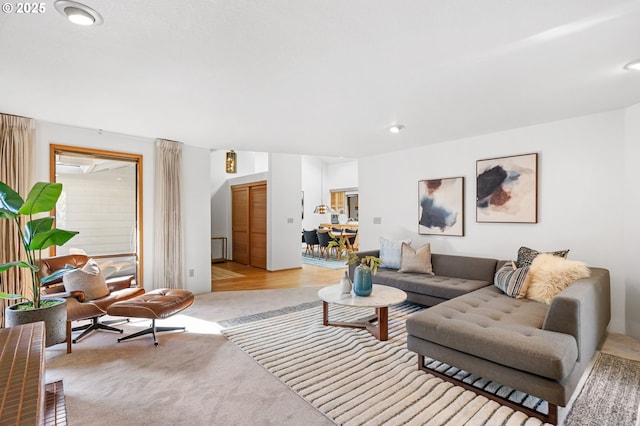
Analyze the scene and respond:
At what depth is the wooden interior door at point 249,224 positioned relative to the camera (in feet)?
23.5

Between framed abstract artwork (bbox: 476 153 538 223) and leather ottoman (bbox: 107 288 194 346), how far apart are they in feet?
12.8

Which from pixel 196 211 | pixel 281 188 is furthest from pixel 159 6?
pixel 281 188

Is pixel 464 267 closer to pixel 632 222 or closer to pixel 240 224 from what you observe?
pixel 632 222

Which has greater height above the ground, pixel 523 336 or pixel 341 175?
pixel 341 175

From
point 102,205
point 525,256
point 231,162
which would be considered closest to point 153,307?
point 102,205

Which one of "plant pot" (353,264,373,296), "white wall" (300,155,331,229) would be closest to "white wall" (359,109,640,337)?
"plant pot" (353,264,373,296)

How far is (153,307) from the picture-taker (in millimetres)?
2869

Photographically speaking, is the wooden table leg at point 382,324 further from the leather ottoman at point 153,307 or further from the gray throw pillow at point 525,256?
the leather ottoman at point 153,307

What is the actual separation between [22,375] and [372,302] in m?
2.54

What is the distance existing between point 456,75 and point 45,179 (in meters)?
4.63

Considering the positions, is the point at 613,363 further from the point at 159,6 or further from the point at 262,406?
the point at 159,6

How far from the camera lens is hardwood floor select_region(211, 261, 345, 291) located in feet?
17.9

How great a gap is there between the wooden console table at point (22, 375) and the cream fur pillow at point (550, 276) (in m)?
3.46

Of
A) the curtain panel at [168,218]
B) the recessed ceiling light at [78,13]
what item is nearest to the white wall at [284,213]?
the curtain panel at [168,218]
